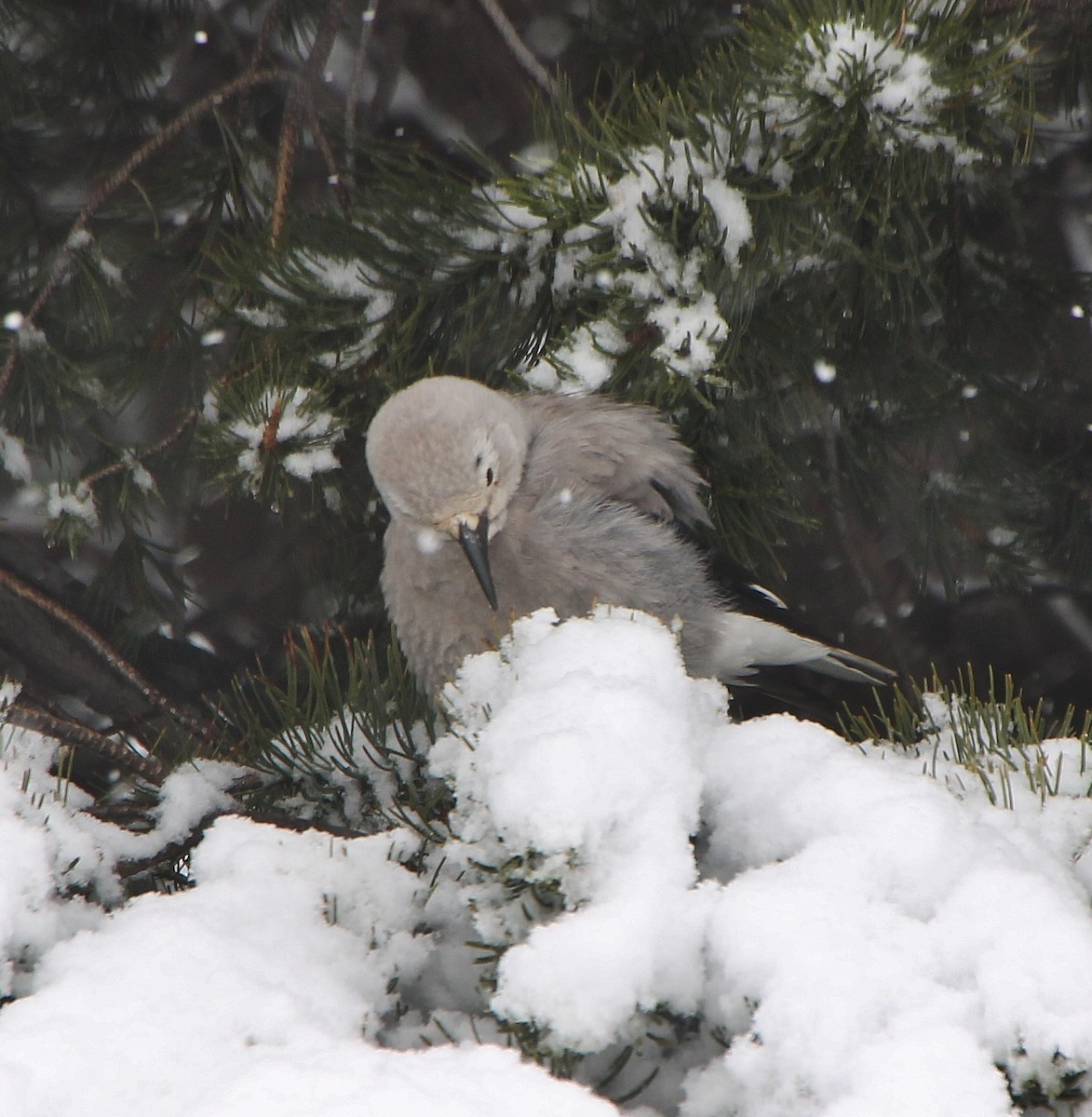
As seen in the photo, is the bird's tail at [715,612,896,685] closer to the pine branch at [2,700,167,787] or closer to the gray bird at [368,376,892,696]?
the gray bird at [368,376,892,696]

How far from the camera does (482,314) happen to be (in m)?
1.43

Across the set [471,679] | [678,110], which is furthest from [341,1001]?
[678,110]

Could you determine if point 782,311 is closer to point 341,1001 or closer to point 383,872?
point 383,872

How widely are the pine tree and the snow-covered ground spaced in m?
0.09

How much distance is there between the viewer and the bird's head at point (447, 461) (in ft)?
4.80

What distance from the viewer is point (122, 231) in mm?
1670

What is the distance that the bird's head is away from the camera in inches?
57.6

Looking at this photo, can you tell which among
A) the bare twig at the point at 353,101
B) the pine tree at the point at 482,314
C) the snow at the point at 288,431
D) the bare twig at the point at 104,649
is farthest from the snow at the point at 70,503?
the bare twig at the point at 353,101

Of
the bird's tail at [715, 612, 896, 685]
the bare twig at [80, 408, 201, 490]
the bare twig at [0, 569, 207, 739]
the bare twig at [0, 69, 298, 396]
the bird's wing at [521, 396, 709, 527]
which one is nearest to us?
the bare twig at [0, 569, 207, 739]

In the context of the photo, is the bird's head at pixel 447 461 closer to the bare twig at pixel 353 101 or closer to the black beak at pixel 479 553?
the black beak at pixel 479 553

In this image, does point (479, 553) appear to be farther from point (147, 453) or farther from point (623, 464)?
point (147, 453)

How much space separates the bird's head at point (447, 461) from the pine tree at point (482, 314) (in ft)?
0.21

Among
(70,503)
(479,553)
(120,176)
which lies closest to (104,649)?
(70,503)

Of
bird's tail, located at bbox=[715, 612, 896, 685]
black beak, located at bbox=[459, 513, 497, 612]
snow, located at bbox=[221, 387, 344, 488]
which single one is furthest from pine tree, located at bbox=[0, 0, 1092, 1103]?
black beak, located at bbox=[459, 513, 497, 612]
